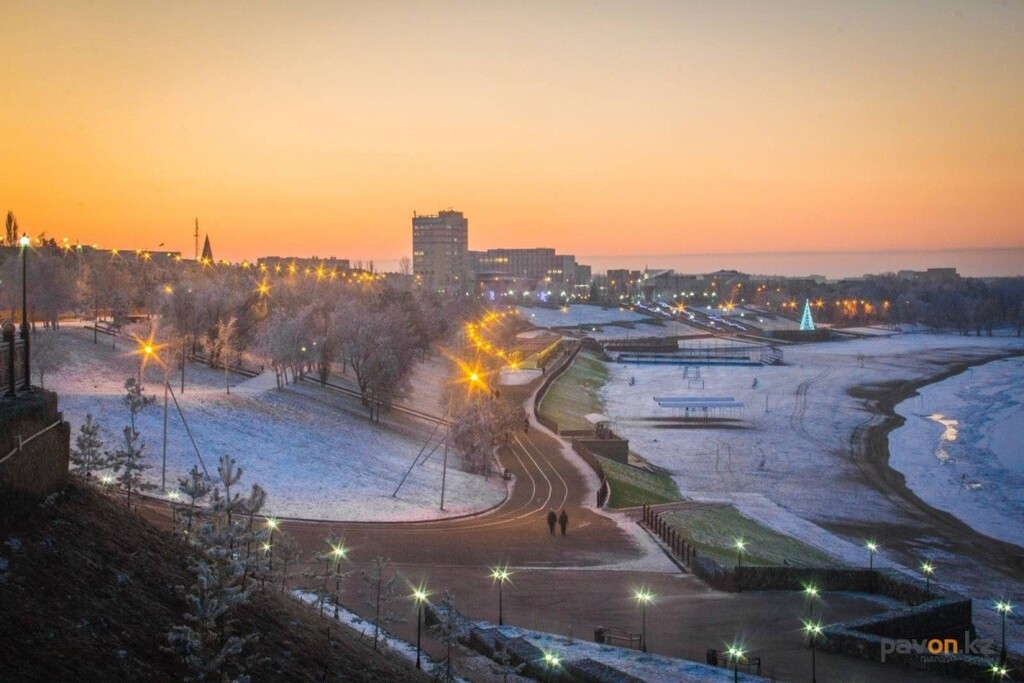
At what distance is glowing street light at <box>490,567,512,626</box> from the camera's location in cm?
2159

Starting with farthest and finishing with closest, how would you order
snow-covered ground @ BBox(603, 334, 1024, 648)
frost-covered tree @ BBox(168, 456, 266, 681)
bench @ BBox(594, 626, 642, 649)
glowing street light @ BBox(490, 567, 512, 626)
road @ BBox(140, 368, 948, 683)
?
snow-covered ground @ BBox(603, 334, 1024, 648), glowing street light @ BBox(490, 567, 512, 626), road @ BBox(140, 368, 948, 683), bench @ BBox(594, 626, 642, 649), frost-covered tree @ BBox(168, 456, 266, 681)

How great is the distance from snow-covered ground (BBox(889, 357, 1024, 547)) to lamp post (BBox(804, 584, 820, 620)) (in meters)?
16.5

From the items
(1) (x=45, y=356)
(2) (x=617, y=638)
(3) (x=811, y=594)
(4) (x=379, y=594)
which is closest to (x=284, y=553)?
(4) (x=379, y=594)

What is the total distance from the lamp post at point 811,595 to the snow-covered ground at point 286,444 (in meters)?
13.6

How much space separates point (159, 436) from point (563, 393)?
46911mm

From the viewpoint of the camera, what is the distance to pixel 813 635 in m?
20.5

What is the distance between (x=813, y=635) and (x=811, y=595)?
13.5 feet

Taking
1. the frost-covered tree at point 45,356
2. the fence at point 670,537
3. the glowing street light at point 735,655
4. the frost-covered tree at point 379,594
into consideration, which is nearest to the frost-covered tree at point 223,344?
the frost-covered tree at point 45,356

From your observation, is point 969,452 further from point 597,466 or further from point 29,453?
point 29,453

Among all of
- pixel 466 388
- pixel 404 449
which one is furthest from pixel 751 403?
pixel 404 449

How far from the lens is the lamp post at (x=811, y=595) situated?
78.2 ft

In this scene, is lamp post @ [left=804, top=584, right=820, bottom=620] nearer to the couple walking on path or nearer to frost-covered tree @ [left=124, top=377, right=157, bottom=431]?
the couple walking on path

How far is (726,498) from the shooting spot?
4288 centimetres

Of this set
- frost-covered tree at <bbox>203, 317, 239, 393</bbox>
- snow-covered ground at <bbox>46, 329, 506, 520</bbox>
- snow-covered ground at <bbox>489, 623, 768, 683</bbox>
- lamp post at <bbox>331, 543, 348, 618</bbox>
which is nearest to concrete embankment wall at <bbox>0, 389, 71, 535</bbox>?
lamp post at <bbox>331, 543, 348, 618</bbox>
